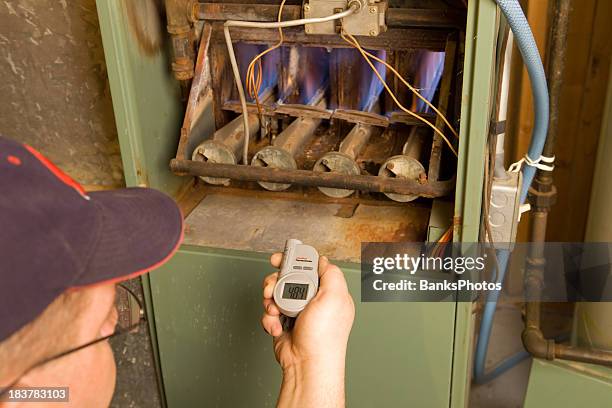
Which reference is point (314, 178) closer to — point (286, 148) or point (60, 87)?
point (286, 148)

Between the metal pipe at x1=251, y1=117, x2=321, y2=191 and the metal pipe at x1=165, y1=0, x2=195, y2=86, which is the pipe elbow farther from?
the metal pipe at x1=165, y1=0, x2=195, y2=86

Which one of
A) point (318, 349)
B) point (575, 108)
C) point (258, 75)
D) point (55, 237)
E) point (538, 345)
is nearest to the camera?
point (55, 237)

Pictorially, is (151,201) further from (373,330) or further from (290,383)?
(373,330)

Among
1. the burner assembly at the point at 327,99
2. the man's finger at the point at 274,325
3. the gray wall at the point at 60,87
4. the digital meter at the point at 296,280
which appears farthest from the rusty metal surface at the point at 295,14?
the man's finger at the point at 274,325

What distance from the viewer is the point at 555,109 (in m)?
1.63

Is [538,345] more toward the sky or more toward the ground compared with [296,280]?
more toward the ground

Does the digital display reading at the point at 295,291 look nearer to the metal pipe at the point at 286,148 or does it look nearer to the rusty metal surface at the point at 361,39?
the metal pipe at the point at 286,148

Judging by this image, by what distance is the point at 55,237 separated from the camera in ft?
2.35

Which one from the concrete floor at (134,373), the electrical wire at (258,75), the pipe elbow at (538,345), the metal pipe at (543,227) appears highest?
the electrical wire at (258,75)

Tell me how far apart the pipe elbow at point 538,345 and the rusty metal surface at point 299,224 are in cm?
47

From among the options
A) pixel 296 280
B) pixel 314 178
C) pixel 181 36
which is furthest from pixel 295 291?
pixel 181 36

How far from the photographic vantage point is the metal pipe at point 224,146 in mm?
1432

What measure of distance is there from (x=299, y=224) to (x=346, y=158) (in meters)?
0.21

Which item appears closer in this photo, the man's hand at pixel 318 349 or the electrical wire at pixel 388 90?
the man's hand at pixel 318 349
